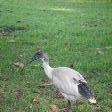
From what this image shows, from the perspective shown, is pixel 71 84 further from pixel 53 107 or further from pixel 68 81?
pixel 53 107

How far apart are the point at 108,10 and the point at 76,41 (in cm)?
844

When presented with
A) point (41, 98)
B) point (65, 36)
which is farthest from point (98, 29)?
point (41, 98)

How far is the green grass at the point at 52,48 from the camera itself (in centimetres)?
872

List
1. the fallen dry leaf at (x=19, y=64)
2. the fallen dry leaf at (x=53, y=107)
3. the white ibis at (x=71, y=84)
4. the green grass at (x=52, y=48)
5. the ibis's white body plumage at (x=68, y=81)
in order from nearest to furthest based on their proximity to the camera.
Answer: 1. the white ibis at (x=71, y=84)
2. the ibis's white body plumage at (x=68, y=81)
3. the fallen dry leaf at (x=53, y=107)
4. the green grass at (x=52, y=48)
5. the fallen dry leaf at (x=19, y=64)

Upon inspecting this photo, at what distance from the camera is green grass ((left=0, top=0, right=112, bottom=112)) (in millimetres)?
8719

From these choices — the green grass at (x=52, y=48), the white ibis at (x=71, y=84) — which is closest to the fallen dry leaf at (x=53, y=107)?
the green grass at (x=52, y=48)

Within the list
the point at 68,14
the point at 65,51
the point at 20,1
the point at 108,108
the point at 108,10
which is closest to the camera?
the point at 108,108

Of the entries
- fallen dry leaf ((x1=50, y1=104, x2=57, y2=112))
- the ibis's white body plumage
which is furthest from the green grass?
the ibis's white body plumage

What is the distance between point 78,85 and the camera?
24.6 ft

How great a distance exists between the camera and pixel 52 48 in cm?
1268

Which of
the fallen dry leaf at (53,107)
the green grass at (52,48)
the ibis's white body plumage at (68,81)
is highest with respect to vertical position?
the ibis's white body plumage at (68,81)

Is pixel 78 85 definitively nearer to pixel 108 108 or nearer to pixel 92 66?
pixel 108 108

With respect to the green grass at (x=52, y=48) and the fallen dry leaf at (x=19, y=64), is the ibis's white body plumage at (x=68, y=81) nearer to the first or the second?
the green grass at (x=52, y=48)

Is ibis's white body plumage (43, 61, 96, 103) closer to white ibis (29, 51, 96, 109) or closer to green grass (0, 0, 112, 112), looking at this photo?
white ibis (29, 51, 96, 109)
